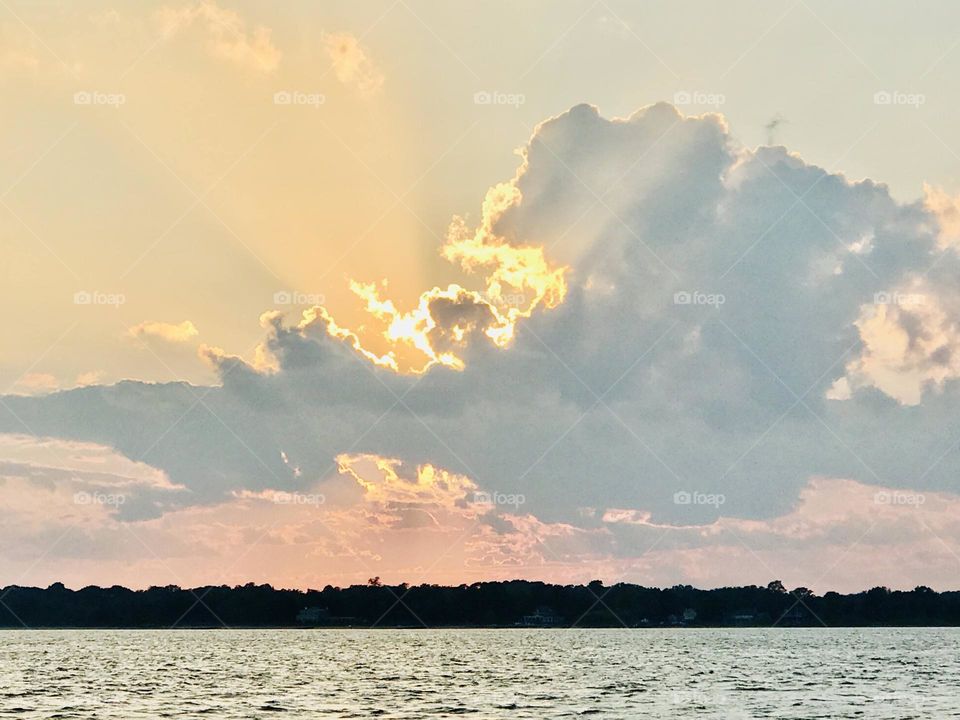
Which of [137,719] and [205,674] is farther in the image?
[205,674]

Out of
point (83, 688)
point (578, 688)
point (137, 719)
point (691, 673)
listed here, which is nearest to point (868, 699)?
point (578, 688)

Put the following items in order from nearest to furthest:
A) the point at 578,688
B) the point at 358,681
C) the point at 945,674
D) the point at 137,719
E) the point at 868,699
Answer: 1. the point at 137,719
2. the point at 868,699
3. the point at 578,688
4. the point at 358,681
5. the point at 945,674

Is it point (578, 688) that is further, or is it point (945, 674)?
point (945, 674)

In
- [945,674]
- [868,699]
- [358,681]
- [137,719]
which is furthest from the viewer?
[945,674]

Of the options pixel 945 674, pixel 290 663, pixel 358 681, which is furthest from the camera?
pixel 290 663

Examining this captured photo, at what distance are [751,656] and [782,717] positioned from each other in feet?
361

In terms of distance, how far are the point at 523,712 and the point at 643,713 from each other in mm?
8991

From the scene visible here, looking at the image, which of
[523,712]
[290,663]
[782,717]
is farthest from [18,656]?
[782,717]

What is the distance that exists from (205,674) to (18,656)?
65763 mm

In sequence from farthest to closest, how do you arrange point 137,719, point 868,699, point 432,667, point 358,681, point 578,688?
point 432,667 < point 358,681 < point 578,688 < point 868,699 < point 137,719

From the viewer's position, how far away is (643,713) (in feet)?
312

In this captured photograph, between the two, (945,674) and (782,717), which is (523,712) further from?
(945,674)

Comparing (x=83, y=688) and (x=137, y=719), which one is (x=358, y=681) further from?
(x=137, y=719)

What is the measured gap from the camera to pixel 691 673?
147 metres
